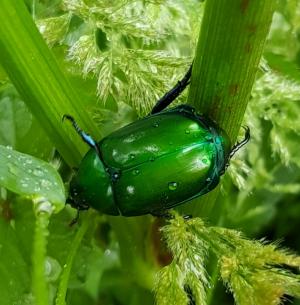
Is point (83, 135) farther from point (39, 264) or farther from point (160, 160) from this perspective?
point (39, 264)

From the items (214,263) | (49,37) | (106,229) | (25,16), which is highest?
(25,16)

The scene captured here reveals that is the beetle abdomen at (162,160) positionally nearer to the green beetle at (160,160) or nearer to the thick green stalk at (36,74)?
the green beetle at (160,160)

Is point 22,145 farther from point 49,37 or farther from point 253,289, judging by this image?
point 253,289

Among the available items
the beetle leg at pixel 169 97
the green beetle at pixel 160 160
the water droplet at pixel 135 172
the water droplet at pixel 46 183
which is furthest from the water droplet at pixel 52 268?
the water droplet at pixel 46 183

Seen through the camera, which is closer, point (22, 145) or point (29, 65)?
point (29, 65)

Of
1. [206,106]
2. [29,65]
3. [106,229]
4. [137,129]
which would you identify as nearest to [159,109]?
[137,129]

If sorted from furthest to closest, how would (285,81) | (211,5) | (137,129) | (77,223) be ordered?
(285,81)
(77,223)
(137,129)
(211,5)
